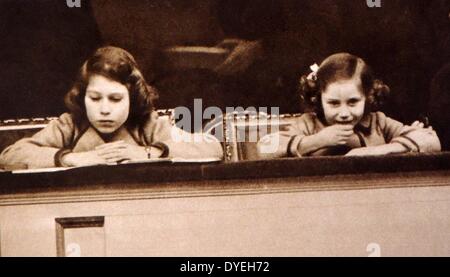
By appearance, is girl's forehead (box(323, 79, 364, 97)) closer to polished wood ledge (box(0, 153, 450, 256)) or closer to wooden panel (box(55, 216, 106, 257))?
Answer: polished wood ledge (box(0, 153, 450, 256))

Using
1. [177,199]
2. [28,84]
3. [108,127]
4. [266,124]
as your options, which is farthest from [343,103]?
[28,84]

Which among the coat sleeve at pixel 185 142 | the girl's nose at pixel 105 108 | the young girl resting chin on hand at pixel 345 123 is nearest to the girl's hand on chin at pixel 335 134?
the young girl resting chin on hand at pixel 345 123

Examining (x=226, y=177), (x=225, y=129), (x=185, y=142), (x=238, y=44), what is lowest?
(x=226, y=177)

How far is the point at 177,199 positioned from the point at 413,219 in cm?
245

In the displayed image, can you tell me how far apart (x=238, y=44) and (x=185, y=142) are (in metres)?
1.16

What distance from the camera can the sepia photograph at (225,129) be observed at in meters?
6.44

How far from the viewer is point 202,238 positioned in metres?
Result: 6.42

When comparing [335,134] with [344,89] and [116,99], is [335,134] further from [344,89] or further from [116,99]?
[116,99]

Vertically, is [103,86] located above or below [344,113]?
above

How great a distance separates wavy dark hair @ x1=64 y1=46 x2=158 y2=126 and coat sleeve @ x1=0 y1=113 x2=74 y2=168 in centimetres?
17

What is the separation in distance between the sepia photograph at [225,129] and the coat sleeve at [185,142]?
0.01 meters

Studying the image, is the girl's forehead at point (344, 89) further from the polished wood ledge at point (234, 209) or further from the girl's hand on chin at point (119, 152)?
the girl's hand on chin at point (119, 152)

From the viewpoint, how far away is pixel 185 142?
6.54 metres

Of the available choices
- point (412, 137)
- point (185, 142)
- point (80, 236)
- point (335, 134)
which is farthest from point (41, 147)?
point (412, 137)
